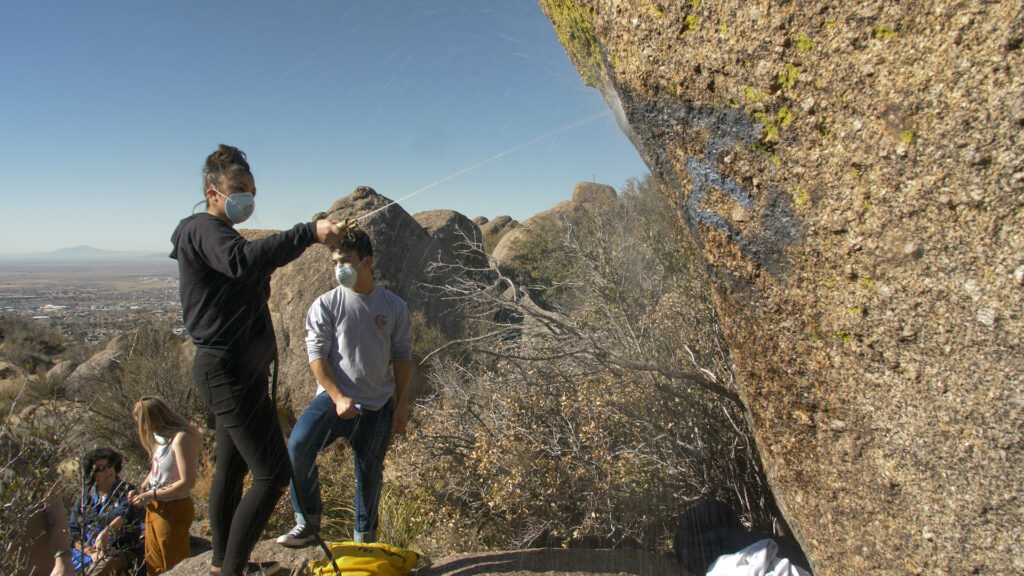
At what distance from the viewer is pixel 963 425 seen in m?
1.32

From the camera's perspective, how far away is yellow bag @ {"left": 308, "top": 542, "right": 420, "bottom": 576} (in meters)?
2.36

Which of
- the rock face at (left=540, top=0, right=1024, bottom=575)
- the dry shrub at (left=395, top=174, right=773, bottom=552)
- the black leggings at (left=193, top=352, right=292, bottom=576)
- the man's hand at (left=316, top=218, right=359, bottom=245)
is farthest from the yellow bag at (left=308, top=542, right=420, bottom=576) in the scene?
the rock face at (left=540, top=0, right=1024, bottom=575)

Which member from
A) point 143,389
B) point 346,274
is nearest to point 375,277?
point 143,389

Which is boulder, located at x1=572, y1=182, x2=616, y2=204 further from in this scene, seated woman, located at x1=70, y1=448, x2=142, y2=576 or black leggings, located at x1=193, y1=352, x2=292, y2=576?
black leggings, located at x1=193, y1=352, x2=292, y2=576

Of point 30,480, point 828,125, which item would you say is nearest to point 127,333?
point 30,480

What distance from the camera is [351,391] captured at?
2.64 metres

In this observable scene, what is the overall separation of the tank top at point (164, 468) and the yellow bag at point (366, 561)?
1345 millimetres

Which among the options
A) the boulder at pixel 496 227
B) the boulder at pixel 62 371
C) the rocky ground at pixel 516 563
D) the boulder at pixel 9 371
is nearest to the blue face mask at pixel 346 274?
the rocky ground at pixel 516 563

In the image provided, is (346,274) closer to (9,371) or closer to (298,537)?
(298,537)

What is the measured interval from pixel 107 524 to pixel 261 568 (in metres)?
1.43

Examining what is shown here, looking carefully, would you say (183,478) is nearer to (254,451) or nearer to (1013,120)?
(254,451)

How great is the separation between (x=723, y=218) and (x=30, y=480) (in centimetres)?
279

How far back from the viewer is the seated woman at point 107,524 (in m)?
3.13

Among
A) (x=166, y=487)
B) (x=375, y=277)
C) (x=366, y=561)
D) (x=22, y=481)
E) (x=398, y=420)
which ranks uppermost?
(x=375, y=277)
